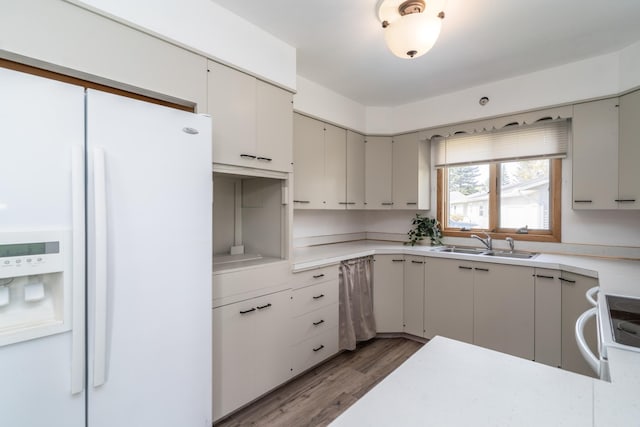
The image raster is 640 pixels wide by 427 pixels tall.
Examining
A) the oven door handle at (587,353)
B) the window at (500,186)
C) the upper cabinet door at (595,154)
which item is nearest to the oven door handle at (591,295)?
the oven door handle at (587,353)

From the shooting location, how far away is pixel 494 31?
6.66ft

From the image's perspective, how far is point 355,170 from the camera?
3.33 metres

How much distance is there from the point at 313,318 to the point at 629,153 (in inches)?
106

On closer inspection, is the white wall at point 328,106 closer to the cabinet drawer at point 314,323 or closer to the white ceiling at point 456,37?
the white ceiling at point 456,37

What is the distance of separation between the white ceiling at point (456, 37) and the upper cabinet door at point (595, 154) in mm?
463

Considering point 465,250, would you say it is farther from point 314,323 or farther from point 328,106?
point 328,106

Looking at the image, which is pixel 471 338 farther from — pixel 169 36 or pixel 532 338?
pixel 169 36

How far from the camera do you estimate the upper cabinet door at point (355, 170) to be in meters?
3.23

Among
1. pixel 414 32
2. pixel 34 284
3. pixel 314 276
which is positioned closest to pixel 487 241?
pixel 314 276

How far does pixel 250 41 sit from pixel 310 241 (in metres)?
1.92

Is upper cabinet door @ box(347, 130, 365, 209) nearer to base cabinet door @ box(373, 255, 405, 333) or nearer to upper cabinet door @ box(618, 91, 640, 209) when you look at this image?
base cabinet door @ box(373, 255, 405, 333)

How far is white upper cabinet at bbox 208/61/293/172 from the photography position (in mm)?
1773

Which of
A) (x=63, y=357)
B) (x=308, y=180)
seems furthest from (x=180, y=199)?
(x=308, y=180)

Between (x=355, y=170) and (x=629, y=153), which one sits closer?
(x=629, y=153)
